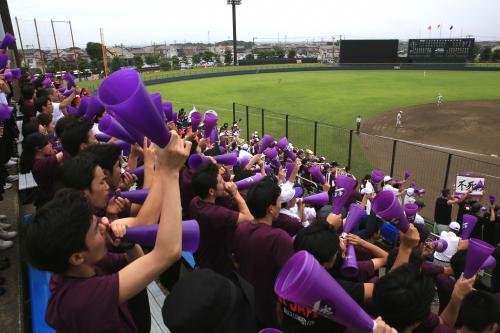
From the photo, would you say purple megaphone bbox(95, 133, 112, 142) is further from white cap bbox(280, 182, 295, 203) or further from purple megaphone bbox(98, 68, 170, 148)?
purple megaphone bbox(98, 68, 170, 148)

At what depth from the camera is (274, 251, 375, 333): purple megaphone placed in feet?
4.71

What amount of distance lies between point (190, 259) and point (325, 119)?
70.7 feet

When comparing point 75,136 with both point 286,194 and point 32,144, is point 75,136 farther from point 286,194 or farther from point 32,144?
point 286,194

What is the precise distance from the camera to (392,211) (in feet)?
8.27

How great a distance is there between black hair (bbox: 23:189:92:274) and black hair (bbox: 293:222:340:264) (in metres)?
1.36

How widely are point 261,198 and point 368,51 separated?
197ft

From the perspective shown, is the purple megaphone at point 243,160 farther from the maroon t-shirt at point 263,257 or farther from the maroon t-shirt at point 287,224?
the maroon t-shirt at point 263,257

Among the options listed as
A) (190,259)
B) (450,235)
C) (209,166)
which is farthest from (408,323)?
(450,235)

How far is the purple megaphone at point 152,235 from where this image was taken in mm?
1773

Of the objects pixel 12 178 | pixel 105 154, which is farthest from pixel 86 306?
pixel 12 178

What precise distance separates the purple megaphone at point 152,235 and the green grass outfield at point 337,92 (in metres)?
21.6

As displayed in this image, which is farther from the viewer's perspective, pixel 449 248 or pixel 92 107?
pixel 449 248

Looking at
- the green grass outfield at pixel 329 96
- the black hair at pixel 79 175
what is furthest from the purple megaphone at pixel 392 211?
the green grass outfield at pixel 329 96

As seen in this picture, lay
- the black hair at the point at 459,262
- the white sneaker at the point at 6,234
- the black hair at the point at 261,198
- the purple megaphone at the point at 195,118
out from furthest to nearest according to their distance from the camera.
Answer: the purple megaphone at the point at 195,118
the white sneaker at the point at 6,234
the black hair at the point at 459,262
the black hair at the point at 261,198
